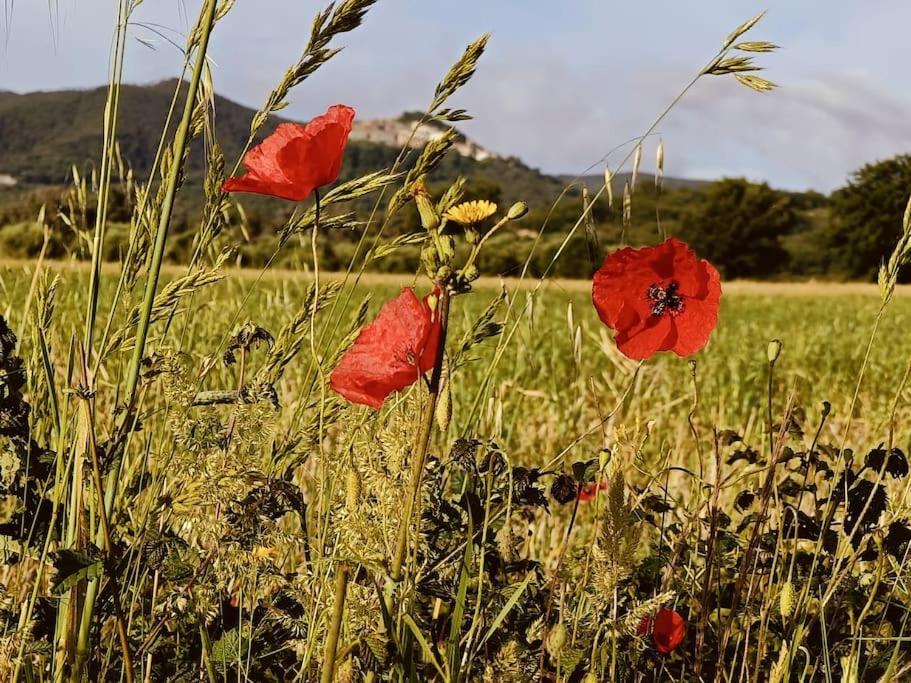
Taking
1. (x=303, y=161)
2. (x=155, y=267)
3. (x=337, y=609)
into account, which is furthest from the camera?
(x=303, y=161)

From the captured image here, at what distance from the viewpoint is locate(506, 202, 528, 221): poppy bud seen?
2.67 feet

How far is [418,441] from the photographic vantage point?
70 centimetres

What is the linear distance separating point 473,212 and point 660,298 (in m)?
0.51

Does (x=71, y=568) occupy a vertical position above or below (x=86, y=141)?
below

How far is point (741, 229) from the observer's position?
181ft

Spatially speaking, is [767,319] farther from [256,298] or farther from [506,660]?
[506,660]

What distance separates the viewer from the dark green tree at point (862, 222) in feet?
155

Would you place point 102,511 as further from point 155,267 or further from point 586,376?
point 586,376

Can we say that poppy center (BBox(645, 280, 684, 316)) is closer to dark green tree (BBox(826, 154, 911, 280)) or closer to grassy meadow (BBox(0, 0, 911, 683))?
grassy meadow (BBox(0, 0, 911, 683))

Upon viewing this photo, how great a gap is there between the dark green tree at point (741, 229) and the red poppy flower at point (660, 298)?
5491 cm

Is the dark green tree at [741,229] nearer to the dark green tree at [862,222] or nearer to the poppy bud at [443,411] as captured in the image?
the dark green tree at [862,222]

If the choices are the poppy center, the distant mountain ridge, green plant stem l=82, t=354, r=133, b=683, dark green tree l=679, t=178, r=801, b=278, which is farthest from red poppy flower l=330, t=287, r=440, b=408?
the distant mountain ridge

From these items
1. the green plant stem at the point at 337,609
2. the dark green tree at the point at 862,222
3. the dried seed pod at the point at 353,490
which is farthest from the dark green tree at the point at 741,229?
the green plant stem at the point at 337,609

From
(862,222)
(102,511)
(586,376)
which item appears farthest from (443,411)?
(862,222)
